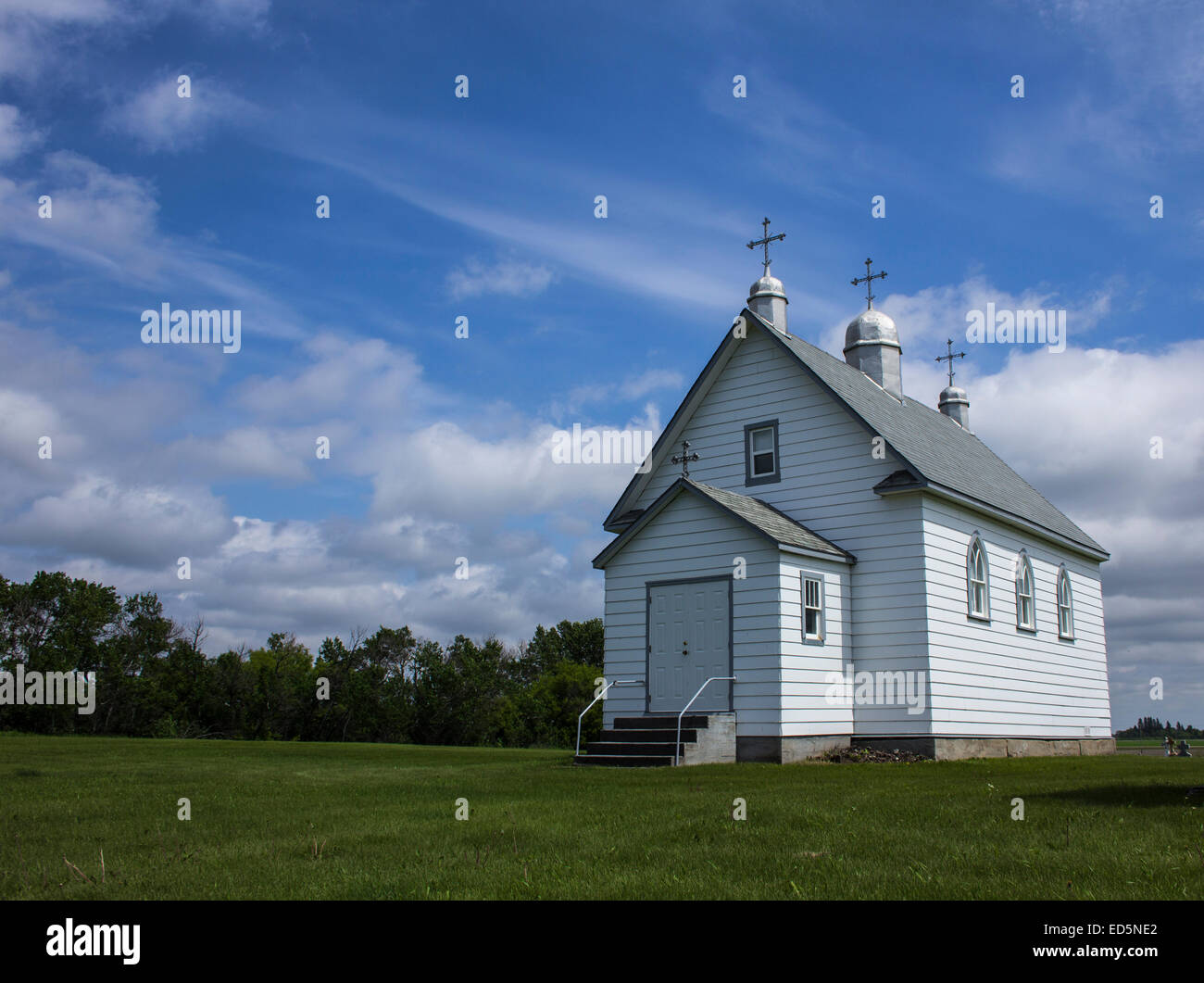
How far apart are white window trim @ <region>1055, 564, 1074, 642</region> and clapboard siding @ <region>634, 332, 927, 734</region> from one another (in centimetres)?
837

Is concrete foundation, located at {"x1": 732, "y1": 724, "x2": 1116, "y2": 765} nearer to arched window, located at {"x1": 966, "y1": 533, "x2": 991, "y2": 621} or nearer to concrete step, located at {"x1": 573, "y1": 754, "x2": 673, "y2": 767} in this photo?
concrete step, located at {"x1": 573, "y1": 754, "x2": 673, "y2": 767}

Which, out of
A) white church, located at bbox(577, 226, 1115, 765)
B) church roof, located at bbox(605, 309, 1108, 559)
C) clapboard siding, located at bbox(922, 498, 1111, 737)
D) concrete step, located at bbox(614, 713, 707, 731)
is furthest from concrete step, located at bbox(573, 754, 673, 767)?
church roof, located at bbox(605, 309, 1108, 559)

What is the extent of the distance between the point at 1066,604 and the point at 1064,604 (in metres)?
0.10

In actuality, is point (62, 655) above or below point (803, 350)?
below

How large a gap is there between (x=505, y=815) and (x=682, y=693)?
33.4ft

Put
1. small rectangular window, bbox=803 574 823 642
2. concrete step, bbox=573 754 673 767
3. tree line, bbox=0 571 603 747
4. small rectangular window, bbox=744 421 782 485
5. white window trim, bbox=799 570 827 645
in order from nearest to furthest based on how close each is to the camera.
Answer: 1. concrete step, bbox=573 754 673 767
2. white window trim, bbox=799 570 827 645
3. small rectangular window, bbox=803 574 823 642
4. small rectangular window, bbox=744 421 782 485
5. tree line, bbox=0 571 603 747

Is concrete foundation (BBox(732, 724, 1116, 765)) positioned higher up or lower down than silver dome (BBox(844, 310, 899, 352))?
lower down

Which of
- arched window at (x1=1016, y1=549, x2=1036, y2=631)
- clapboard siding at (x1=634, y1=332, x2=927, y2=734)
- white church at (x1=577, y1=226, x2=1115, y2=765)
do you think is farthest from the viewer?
arched window at (x1=1016, y1=549, x2=1036, y2=631)

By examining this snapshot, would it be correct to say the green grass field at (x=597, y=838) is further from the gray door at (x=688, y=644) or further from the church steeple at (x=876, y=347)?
the church steeple at (x=876, y=347)

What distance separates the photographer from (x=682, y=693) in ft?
61.3

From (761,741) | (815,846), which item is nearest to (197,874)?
(815,846)

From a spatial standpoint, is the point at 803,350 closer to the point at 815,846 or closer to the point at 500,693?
the point at 815,846

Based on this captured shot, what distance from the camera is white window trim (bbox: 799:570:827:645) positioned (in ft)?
59.7
